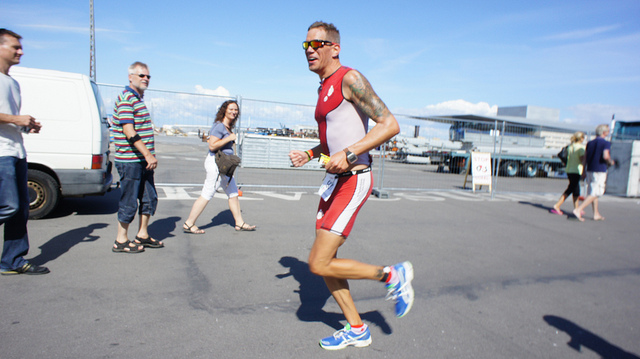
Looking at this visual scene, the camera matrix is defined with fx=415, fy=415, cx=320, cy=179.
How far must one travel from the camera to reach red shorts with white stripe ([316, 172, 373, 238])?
2.61 meters

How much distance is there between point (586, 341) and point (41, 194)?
6.55 m

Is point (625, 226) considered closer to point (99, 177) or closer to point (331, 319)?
point (331, 319)

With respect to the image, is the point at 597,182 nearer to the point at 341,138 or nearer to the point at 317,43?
the point at 341,138

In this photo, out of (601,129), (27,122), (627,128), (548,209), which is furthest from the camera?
(627,128)

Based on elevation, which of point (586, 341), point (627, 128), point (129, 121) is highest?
point (627, 128)

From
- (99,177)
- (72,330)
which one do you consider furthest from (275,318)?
(99,177)

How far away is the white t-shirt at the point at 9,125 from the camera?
11.0 ft

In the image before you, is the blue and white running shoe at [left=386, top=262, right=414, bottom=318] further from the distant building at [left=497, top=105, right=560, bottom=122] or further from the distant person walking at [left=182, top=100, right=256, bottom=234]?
the distant building at [left=497, top=105, right=560, bottom=122]

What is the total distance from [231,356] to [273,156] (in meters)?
12.4

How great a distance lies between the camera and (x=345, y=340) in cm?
276

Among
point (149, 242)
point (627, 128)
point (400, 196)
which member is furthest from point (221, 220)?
point (627, 128)

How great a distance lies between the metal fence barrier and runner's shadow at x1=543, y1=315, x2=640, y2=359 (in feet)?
21.8

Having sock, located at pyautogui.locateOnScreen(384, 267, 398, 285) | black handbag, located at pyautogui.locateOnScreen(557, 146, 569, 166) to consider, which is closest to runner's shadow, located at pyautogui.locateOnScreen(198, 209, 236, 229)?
sock, located at pyautogui.locateOnScreen(384, 267, 398, 285)

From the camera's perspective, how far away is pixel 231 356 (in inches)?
102
